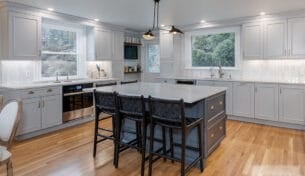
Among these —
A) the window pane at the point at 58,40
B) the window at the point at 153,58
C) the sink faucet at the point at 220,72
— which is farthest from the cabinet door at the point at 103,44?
the sink faucet at the point at 220,72

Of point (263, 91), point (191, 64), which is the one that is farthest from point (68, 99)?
point (263, 91)

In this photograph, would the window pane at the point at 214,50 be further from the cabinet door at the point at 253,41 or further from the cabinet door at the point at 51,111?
the cabinet door at the point at 51,111

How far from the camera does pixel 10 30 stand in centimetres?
395

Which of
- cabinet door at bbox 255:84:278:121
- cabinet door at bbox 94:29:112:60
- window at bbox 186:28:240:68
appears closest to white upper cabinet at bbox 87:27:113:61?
cabinet door at bbox 94:29:112:60

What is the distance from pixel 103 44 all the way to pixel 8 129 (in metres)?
4.05

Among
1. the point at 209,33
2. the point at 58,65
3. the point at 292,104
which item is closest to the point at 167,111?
the point at 292,104

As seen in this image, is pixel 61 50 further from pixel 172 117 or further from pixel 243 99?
pixel 243 99

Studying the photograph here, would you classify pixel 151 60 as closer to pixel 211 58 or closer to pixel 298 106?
pixel 211 58

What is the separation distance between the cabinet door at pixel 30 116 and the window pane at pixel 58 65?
1.04 meters

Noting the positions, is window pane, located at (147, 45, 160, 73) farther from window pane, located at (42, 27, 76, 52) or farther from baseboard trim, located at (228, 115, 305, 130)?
baseboard trim, located at (228, 115, 305, 130)

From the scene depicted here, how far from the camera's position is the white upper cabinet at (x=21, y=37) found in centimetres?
396

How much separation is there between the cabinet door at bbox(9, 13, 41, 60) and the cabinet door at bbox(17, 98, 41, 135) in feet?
2.86

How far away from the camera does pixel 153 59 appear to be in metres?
7.61

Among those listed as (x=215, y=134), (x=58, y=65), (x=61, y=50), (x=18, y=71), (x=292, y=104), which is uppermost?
(x=61, y=50)
